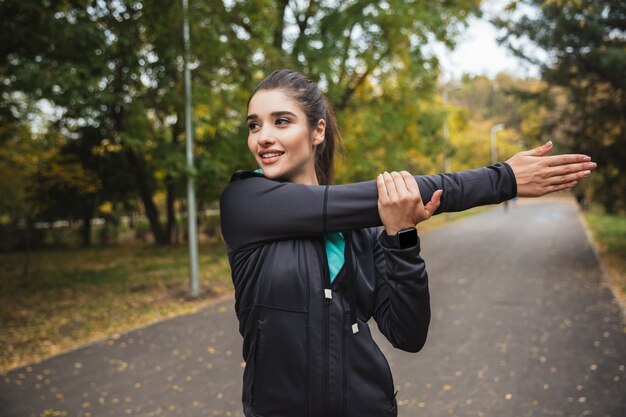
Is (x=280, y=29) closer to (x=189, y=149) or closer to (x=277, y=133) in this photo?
(x=189, y=149)

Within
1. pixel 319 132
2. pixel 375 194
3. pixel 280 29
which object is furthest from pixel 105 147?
pixel 375 194

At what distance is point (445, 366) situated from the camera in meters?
A: 5.75

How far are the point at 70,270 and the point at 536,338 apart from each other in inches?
531

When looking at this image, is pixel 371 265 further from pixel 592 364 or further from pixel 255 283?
pixel 592 364

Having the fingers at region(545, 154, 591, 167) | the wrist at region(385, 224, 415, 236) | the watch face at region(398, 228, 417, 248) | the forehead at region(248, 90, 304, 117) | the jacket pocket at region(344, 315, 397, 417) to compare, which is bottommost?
the jacket pocket at region(344, 315, 397, 417)

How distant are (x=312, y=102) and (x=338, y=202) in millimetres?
394

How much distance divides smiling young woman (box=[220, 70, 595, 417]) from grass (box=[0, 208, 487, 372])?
6194mm

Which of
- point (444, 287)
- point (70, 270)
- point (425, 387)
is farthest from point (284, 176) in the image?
point (70, 270)

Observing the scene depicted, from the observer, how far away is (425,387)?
16.9ft

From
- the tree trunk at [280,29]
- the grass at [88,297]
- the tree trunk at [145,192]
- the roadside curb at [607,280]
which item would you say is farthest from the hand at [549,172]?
the tree trunk at [145,192]

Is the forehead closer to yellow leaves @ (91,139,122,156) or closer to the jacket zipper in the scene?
the jacket zipper

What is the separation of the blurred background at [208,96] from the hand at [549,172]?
530cm

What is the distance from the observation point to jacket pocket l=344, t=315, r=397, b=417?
1388 mm

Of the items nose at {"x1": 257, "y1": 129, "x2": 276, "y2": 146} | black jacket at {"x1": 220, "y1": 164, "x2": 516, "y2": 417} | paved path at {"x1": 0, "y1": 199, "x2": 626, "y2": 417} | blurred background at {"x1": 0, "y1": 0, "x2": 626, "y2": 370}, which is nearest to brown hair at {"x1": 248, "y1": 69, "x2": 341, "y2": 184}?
nose at {"x1": 257, "y1": 129, "x2": 276, "y2": 146}
